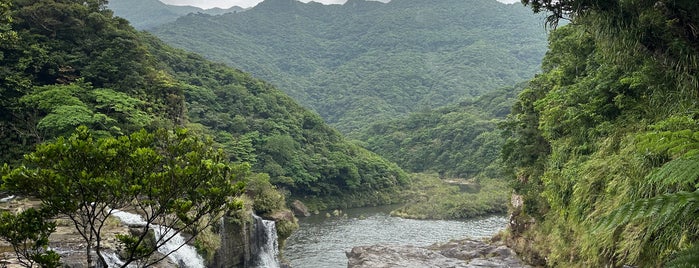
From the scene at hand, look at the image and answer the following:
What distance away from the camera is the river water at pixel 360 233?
3273 centimetres

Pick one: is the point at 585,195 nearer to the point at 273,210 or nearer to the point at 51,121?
the point at 273,210

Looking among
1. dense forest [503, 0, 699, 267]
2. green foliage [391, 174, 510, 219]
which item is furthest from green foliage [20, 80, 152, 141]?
green foliage [391, 174, 510, 219]

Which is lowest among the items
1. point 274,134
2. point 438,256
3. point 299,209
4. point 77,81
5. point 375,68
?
point 299,209

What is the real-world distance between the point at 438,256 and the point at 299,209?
24.6 meters

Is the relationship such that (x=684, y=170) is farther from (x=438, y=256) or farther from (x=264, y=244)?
(x=438, y=256)

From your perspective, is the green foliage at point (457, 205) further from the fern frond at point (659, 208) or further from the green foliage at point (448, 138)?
the fern frond at point (659, 208)

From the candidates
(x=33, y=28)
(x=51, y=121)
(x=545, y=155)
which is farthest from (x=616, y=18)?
(x=33, y=28)

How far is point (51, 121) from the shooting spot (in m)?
21.4

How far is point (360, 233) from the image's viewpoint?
134 feet

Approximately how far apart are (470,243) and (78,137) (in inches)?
1046

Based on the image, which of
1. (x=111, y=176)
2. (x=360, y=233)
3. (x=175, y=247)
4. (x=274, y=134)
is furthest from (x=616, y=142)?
(x=274, y=134)

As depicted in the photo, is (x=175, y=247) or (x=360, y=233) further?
(x=360, y=233)

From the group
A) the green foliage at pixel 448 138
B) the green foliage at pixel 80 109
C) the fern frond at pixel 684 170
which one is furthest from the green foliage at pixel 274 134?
the fern frond at pixel 684 170

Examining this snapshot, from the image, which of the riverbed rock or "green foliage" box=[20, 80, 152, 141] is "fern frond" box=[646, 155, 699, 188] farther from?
"green foliage" box=[20, 80, 152, 141]
